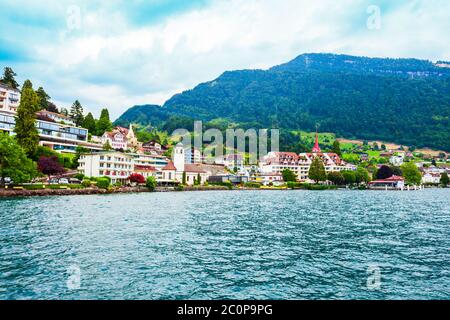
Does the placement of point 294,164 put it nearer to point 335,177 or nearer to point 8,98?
point 335,177

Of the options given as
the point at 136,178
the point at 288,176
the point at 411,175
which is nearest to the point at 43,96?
the point at 136,178

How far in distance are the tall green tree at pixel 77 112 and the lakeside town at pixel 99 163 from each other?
273mm

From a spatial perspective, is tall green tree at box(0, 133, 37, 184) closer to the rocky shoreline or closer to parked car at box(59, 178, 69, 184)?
the rocky shoreline

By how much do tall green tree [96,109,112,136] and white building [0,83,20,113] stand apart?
34.6 meters

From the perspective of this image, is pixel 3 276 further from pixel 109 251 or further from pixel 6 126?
pixel 6 126

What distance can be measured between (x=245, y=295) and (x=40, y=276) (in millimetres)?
9566

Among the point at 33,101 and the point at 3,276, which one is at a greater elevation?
the point at 33,101

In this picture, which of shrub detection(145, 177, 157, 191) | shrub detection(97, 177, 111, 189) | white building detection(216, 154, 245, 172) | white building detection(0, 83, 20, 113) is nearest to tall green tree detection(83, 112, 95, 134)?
white building detection(0, 83, 20, 113)

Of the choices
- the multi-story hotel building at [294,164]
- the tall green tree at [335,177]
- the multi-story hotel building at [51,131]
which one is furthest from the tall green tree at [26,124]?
the multi-story hotel building at [294,164]

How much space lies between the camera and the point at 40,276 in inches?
650

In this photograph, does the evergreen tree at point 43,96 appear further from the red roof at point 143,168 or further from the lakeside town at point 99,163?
the red roof at point 143,168

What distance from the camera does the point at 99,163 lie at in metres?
95.8
